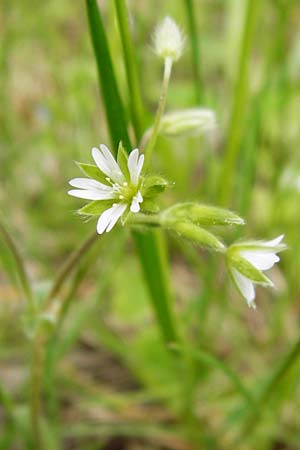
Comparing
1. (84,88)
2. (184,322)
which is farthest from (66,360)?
(84,88)

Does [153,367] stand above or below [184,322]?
below

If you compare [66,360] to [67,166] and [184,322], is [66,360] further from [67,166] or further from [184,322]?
[67,166]

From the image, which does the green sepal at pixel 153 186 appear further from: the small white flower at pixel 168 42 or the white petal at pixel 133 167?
the small white flower at pixel 168 42

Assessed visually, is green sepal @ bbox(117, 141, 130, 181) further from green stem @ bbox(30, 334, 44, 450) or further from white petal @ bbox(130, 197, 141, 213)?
green stem @ bbox(30, 334, 44, 450)

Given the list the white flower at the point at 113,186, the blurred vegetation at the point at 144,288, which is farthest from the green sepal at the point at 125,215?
the blurred vegetation at the point at 144,288

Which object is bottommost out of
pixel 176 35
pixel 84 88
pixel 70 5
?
pixel 176 35
